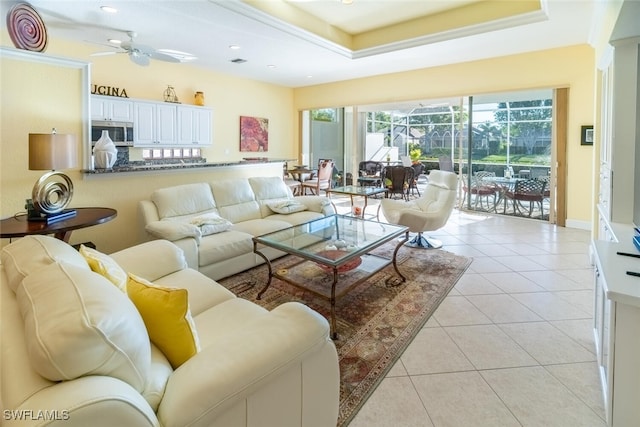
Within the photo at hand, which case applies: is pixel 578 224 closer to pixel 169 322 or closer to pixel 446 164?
pixel 446 164

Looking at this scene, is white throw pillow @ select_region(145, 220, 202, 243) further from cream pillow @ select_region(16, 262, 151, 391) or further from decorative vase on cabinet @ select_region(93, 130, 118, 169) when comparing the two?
cream pillow @ select_region(16, 262, 151, 391)

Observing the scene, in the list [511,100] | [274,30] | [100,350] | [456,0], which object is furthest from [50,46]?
[511,100]

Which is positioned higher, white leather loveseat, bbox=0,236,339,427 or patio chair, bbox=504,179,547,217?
patio chair, bbox=504,179,547,217

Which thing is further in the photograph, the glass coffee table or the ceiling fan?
the ceiling fan

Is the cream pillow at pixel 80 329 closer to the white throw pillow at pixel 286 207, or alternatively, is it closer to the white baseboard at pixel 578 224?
the white throw pillow at pixel 286 207

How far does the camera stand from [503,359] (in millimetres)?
2197

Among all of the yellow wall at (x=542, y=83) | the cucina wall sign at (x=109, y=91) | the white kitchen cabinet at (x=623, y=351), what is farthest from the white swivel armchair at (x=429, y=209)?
the cucina wall sign at (x=109, y=91)

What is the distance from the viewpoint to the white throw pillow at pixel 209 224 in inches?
137

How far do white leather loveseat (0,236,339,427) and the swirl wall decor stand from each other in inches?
87.3

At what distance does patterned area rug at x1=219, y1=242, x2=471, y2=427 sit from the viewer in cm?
206

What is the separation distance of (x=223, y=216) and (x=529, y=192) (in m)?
5.42

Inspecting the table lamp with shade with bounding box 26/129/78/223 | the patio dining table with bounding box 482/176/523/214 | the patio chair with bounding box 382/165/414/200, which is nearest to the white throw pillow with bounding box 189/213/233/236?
the table lamp with shade with bounding box 26/129/78/223

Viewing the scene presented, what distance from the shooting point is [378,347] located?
232 cm

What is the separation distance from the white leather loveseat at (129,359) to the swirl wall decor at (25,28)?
87.3 inches
